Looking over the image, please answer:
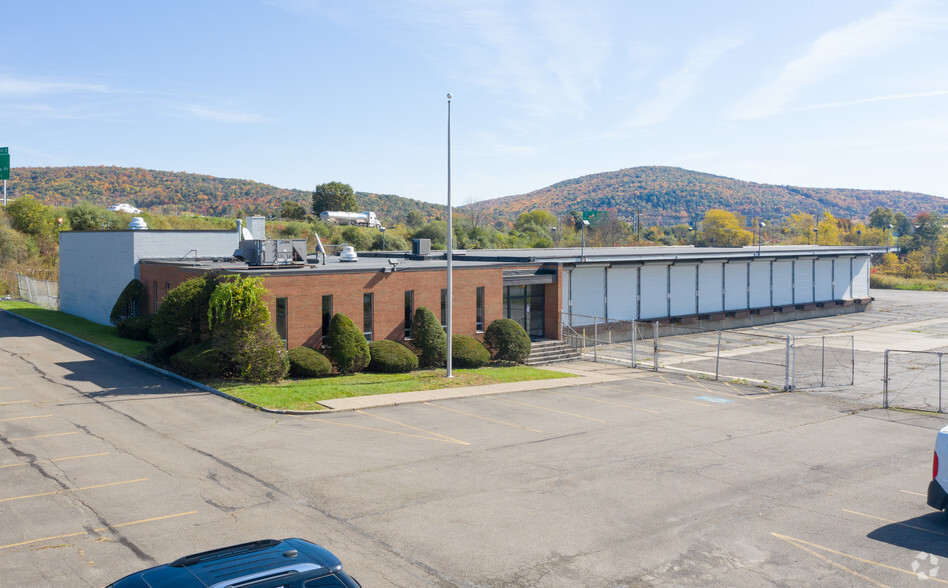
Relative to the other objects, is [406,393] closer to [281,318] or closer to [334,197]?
[281,318]

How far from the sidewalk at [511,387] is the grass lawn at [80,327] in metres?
12.4

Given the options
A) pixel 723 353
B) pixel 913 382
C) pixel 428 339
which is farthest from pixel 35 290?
pixel 913 382

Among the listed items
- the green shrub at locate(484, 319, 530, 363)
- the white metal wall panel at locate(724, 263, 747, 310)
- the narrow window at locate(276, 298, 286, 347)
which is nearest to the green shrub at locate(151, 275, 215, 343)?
the narrow window at locate(276, 298, 286, 347)

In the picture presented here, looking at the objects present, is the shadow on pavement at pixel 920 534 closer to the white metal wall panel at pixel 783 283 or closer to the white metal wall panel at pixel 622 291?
the white metal wall panel at pixel 622 291

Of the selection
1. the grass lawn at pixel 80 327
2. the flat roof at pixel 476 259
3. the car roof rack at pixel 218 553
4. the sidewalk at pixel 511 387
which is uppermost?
the flat roof at pixel 476 259

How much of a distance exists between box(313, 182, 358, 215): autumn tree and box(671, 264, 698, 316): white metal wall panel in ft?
220

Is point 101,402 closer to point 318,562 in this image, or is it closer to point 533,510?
point 533,510

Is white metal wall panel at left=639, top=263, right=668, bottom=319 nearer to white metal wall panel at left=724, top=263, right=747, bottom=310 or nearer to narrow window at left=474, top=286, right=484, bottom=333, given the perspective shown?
white metal wall panel at left=724, top=263, right=747, bottom=310

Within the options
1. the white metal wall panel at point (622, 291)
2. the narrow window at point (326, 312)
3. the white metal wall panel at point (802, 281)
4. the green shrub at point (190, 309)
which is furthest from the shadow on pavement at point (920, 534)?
the white metal wall panel at point (802, 281)

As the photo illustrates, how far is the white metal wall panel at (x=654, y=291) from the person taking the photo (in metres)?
46.7

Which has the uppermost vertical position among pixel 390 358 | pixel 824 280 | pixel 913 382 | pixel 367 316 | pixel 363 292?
pixel 363 292

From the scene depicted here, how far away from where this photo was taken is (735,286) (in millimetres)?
53031

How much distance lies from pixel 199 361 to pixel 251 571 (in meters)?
20.2

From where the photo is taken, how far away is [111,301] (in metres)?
39.8
